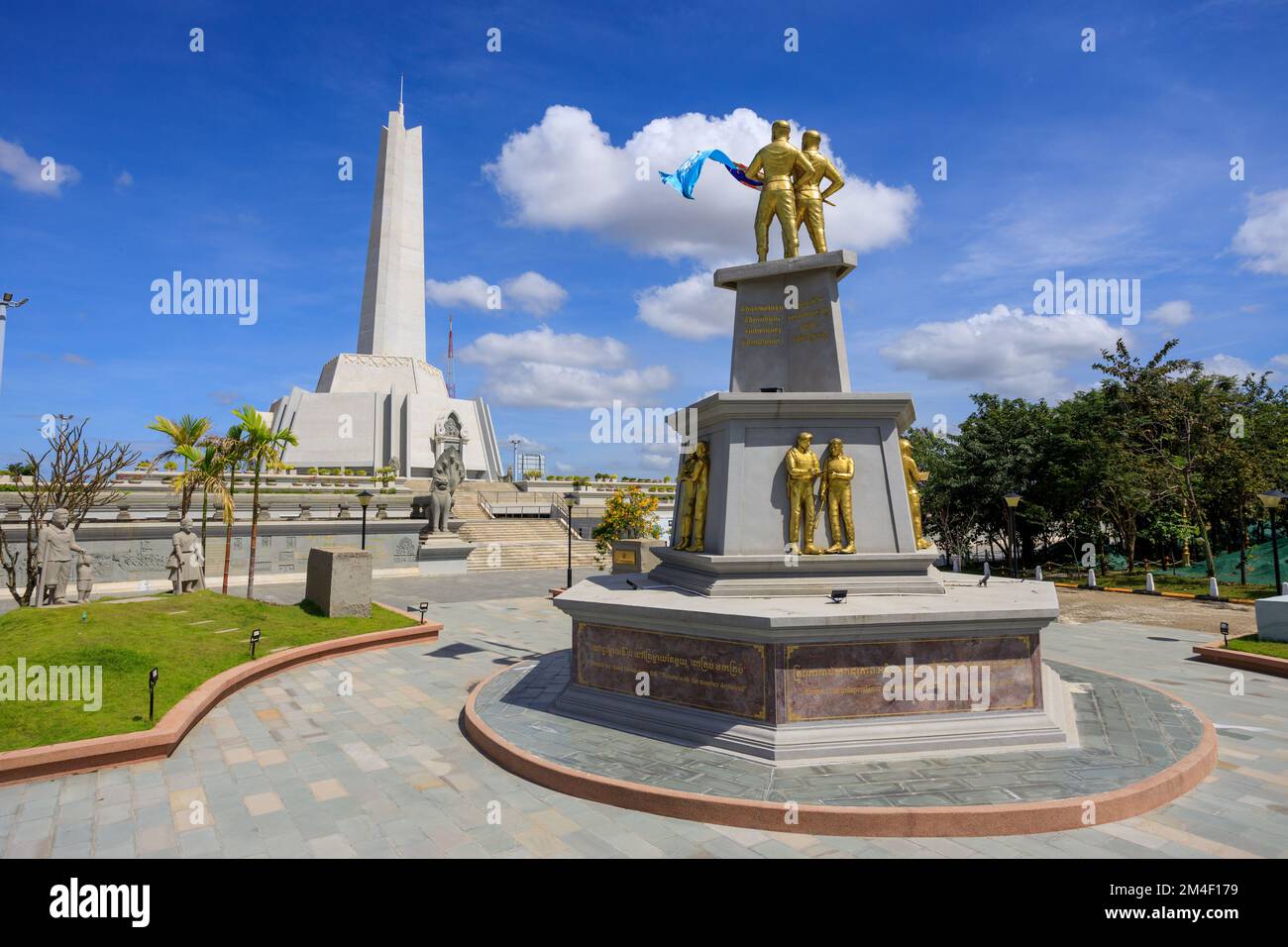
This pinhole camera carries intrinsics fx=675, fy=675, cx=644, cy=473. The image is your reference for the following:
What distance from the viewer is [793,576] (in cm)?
961

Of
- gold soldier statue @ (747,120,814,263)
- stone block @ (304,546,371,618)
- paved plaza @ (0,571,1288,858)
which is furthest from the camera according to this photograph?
stone block @ (304,546,371,618)

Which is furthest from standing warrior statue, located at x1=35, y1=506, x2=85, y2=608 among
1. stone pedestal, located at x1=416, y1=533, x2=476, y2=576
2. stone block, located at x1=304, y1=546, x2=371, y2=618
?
stone pedestal, located at x1=416, y1=533, x2=476, y2=576

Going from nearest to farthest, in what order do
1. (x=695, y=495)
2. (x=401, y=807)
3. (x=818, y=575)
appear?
(x=401, y=807) < (x=818, y=575) < (x=695, y=495)

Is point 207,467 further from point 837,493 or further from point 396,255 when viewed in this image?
point 396,255

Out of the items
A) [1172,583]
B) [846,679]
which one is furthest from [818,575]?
[1172,583]

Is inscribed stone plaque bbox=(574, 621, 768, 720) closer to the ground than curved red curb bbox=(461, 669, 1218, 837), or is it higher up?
higher up

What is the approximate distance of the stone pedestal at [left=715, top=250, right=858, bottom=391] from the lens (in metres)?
10.9

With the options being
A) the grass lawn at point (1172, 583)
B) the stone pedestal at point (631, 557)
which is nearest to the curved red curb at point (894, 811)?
the stone pedestal at point (631, 557)

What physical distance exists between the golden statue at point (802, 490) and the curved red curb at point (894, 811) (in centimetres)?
404

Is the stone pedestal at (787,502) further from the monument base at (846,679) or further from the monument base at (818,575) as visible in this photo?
the monument base at (846,679)

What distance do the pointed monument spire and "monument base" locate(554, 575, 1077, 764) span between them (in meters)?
57.8

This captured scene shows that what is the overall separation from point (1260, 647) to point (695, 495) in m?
12.4

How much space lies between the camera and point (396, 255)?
2373 inches

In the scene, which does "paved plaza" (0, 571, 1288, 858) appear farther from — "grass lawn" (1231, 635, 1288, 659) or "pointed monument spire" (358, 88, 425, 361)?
"pointed monument spire" (358, 88, 425, 361)
